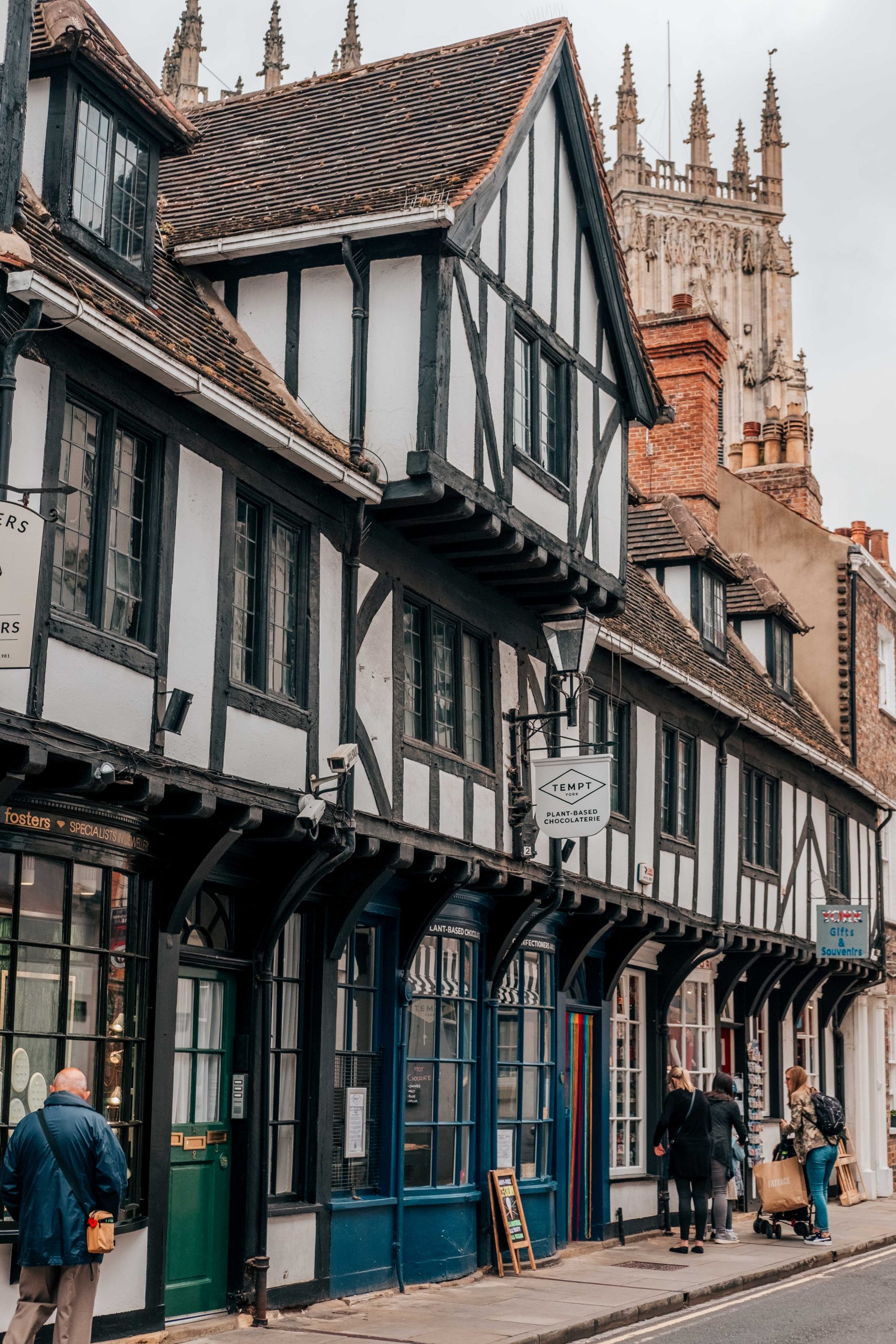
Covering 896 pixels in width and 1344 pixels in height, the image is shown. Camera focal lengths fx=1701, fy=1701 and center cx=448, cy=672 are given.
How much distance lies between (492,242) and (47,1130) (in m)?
7.84

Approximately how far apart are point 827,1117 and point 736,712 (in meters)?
4.67

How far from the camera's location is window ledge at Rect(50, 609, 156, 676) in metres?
9.02

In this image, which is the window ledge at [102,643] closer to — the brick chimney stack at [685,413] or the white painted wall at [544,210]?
the white painted wall at [544,210]

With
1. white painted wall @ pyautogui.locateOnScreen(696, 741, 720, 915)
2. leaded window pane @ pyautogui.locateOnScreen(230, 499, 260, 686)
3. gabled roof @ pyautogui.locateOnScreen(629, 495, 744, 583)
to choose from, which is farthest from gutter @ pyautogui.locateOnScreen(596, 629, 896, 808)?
leaded window pane @ pyautogui.locateOnScreen(230, 499, 260, 686)

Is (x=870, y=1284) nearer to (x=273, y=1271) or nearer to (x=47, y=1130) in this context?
(x=273, y=1271)

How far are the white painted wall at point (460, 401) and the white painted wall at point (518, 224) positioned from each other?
945 millimetres

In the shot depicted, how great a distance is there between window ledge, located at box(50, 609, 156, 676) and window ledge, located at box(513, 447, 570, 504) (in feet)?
14.6

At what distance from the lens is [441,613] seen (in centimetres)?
1358

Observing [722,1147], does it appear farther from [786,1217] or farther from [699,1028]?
[699,1028]

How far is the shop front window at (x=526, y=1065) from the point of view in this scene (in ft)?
48.7

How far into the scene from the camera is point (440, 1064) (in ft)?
45.1

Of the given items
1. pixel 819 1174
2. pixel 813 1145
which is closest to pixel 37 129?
pixel 813 1145

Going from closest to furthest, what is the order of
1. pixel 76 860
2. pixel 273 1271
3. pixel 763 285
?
pixel 76 860, pixel 273 1271, pixel 763 285

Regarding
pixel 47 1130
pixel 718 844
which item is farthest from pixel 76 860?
pixel 718 844
